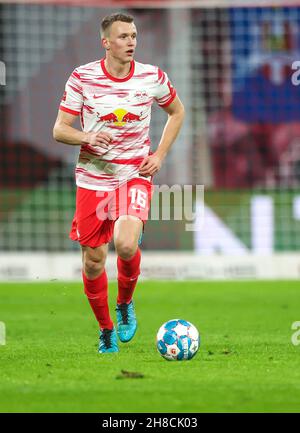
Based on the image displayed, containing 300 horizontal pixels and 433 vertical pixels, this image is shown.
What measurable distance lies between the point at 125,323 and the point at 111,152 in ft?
4.31

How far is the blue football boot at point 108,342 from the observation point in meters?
8.72

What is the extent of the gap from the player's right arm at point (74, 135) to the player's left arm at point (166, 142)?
1.10 ft

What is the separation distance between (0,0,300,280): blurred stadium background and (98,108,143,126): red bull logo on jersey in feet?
31.6

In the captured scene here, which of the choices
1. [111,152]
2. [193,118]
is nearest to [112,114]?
[111,152]

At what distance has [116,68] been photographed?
8977 millimetres

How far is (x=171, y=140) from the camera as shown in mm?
9234

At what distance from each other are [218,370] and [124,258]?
1694mm

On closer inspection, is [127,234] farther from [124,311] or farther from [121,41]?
[121,41]

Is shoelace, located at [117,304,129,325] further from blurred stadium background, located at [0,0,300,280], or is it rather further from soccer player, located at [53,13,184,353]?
blurred stadium background, located at [0,0,300,280]

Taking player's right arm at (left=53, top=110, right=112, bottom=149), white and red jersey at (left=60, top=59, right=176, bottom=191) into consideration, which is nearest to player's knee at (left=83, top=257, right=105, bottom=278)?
white and red jersey at (left=60, top=59, right=176, bottom=191)

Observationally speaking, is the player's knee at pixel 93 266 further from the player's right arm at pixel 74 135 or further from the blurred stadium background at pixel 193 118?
the blurred stadium background at pixel 193 118

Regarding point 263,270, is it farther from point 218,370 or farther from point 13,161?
point 218,370

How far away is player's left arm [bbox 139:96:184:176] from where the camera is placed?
29.1 feet

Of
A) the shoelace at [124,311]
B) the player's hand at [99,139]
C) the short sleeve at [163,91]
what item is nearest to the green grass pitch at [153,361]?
the shoelace at [124,311]
